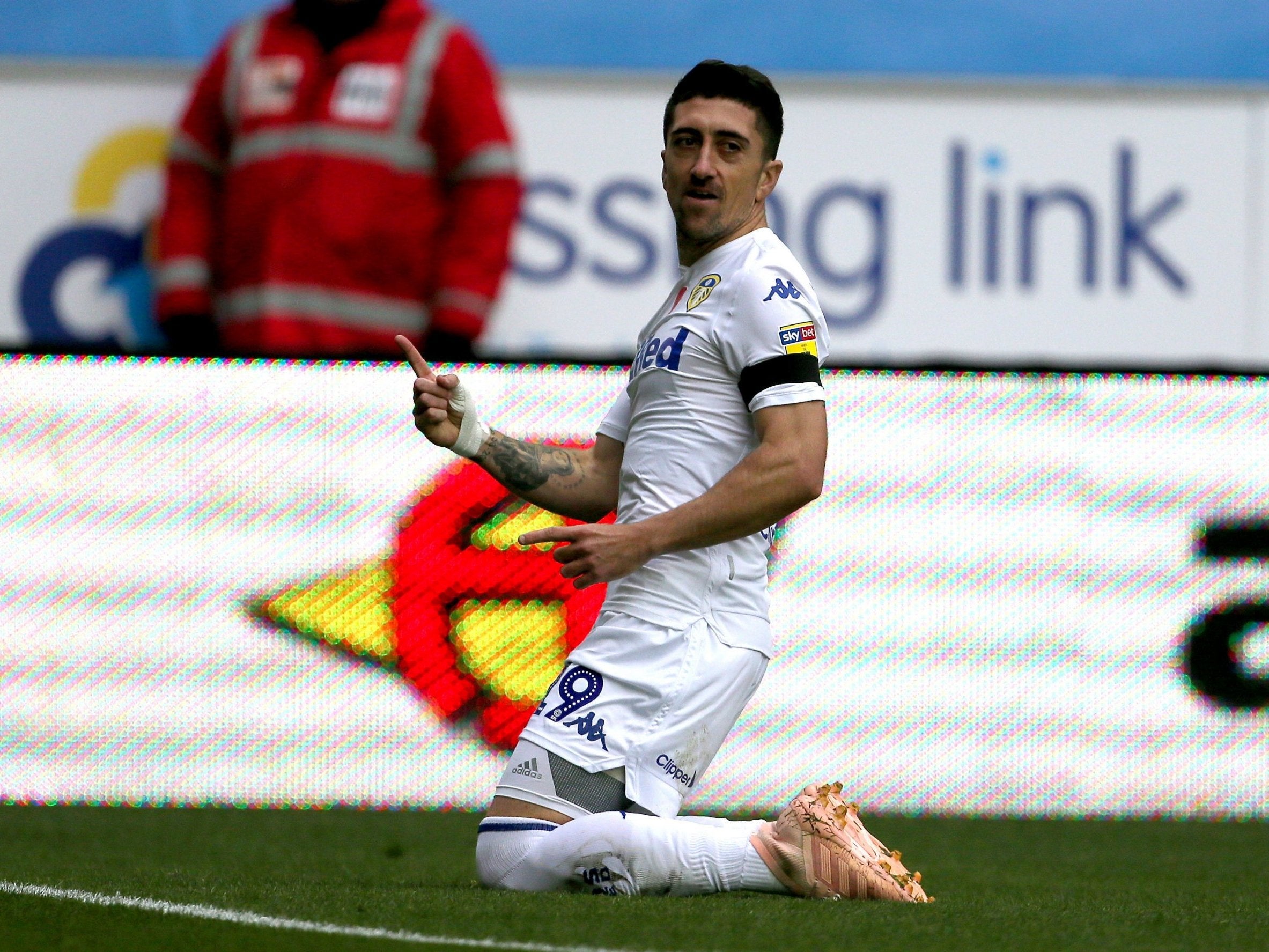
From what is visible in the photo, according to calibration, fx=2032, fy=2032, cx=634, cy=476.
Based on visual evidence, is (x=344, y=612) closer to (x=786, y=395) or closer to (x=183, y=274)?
(x=183, y=274)

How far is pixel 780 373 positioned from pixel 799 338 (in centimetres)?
8

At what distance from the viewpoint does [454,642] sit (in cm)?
550

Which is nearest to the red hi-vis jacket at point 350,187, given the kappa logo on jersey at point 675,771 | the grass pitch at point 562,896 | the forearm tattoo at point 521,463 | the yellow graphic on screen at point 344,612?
the yellow graphic on screen at point 344,612

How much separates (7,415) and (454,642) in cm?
137

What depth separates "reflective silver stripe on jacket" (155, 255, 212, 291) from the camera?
23.0ft

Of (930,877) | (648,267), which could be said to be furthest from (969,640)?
(648,267)

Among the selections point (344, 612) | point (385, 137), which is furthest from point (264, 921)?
point (385, 137)

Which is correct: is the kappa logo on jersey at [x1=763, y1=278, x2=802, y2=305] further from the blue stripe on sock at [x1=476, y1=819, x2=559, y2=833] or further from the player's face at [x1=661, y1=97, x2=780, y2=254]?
the blue stripe on sock at [x1=476, y1=819, x2=559, y2=833]

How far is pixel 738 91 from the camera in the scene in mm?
3754

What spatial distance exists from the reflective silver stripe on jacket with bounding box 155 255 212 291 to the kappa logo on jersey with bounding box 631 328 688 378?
3537 millimetres

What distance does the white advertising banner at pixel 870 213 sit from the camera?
23.3 ft

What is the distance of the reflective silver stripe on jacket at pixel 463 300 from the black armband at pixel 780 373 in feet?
11.1

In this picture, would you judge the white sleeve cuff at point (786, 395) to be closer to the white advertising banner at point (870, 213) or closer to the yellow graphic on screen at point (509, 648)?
the yellow graphic on screen at point (509, 648)

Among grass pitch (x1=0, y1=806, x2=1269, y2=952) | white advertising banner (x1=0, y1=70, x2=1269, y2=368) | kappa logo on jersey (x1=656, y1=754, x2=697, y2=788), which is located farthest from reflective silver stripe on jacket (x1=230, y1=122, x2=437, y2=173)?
kappa logo on jersey (x1=656, y1=754, x2=697, y2=788)
